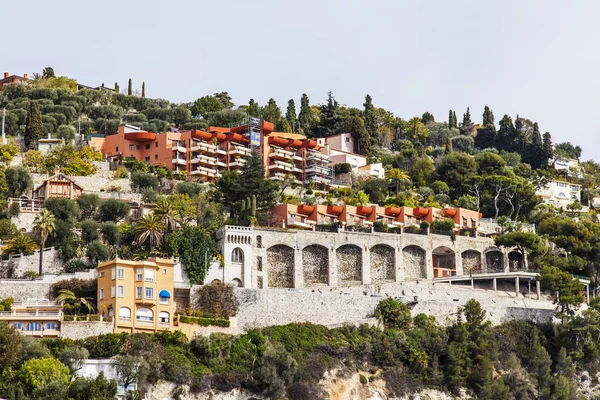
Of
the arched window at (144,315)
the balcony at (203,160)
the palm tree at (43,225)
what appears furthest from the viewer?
the balcony at (203,160)

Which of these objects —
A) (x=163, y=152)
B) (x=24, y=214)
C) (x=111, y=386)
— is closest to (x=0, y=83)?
(x=163, y=152)

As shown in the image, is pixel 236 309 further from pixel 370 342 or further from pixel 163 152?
pixel 163 152

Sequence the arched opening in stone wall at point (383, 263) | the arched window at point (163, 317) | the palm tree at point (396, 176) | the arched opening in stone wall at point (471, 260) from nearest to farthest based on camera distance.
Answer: the arched window at point (163, 317) < the arched opening in stone wall at point (383, 263) < the arched opening in stone wall at point (471, 260) < the palm tree at point (396, 176)

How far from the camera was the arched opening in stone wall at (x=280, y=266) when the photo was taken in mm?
85250

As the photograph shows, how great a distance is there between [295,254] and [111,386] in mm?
25746

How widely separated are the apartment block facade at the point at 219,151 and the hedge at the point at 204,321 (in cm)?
3041

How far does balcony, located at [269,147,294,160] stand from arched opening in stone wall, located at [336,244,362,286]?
19.6 m

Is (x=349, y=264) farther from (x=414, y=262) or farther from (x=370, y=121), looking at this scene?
(x=370, y=121)

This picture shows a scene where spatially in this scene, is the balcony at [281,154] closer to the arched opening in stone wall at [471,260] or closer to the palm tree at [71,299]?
the arched opening in stone wall at [471,260]

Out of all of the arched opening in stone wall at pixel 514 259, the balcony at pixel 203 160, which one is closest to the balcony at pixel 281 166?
the balcony at pixel 203 160

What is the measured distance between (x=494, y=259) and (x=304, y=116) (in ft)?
154

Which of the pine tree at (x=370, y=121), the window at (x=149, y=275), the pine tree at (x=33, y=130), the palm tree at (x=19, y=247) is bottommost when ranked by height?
the window at (x=149, y=275)

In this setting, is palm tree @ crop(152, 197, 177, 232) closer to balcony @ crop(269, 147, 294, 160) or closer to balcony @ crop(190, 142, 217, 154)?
balcony @ crop(190, 142, 217, 154)

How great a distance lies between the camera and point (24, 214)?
86125mm
